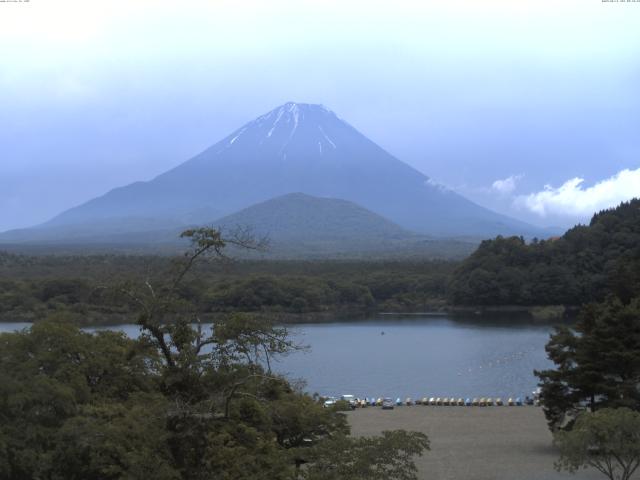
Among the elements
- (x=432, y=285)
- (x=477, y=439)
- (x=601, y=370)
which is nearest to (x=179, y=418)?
(x=601, y=370)

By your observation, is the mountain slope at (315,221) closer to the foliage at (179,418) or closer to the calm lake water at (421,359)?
the calm lake water at (421,359)

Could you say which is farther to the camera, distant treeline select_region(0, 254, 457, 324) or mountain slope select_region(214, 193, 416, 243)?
mountain slope select_region(214, 193, 416, 243)

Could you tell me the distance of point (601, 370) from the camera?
1462 cm

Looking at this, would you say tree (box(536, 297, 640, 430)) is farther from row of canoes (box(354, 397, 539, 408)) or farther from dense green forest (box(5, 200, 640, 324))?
dense green forest (box(5, 200, 640, 324))

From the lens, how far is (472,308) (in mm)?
50875

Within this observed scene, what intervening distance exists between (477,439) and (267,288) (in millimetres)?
32853

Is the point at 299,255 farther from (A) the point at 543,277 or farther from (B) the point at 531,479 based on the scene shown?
(B) the point at 531,479

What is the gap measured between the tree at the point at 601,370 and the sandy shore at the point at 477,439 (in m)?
0.96

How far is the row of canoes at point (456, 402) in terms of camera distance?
72.3ft

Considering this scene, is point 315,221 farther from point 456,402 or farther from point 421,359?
point 456,402

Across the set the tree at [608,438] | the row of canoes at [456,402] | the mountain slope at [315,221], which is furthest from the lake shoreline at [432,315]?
the mountain slope at [315,221]

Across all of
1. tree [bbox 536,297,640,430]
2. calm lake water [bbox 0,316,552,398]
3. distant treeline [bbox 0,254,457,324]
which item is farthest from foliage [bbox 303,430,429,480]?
distant treeline [bbox 0,254,457,324]

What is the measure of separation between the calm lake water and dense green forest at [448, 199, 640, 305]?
7.70m

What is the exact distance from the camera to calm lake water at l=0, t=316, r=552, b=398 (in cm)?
2525
